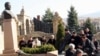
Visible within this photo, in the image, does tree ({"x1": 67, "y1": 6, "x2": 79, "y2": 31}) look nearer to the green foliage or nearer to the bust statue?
the green foliage

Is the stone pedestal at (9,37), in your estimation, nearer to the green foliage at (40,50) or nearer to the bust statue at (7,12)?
the bust statue at (7,12)

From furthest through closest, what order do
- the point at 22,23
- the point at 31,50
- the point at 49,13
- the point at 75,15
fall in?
1. the point at 49,13
2. the point at 75,15
3. the point at 22,23
4. the point at 31,50

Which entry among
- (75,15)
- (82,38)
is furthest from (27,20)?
(82,38)

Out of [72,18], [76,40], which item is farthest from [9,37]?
[72,18]

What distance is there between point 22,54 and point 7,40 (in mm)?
967

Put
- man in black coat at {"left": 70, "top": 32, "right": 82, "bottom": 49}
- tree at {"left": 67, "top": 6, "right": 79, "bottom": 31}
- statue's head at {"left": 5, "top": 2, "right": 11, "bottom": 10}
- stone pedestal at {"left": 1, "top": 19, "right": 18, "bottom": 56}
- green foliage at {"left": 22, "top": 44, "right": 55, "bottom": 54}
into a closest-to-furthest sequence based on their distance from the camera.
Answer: statue's head at {"left": 5, "top": 2, "right": 11, "bottom": 10} → stone pedestal at {"left": 1, "top": 19, "right": 18, "bottom": 56} → man in black coat at {"left": 70, "top": 32, "right": 82, "bottom": 49} → green foliage at {"left": 22, "top": 44, "right": 55, "bottom": 54} → tree at {"left": 67, "top": 6, "right": 79, "bottom": 31}

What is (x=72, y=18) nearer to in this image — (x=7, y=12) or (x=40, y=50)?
(x=40, y=50)

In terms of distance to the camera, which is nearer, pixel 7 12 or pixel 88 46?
pixel 88 46

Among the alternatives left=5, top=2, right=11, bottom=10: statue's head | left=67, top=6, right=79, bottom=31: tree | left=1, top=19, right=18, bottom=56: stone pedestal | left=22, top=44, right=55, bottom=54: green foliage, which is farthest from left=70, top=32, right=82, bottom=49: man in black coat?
left=67, top=6, right=79, bottom=31: tree

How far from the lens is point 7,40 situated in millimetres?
→ 16578

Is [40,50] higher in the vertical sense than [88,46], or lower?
lower

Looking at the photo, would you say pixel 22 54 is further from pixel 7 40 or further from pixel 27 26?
pixel 27 26

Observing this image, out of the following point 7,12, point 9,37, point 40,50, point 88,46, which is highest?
point 7,12

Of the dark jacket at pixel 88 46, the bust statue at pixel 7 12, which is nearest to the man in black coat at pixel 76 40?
the dark jacket at pixel 88 46
